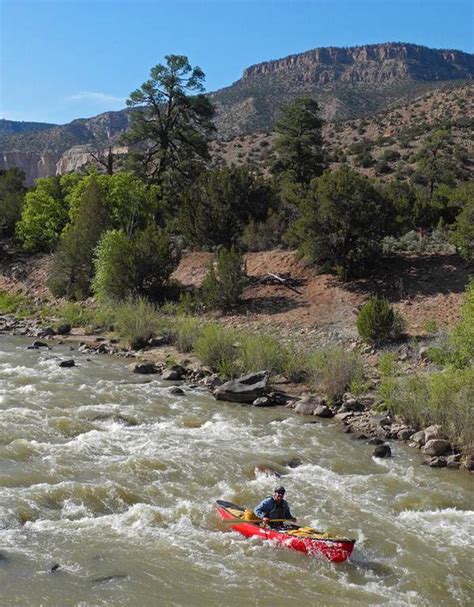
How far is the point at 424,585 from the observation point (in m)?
8.55

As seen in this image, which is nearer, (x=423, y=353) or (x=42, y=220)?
(x=423, y=353)

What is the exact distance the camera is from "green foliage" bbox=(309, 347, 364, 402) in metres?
→ 16.8

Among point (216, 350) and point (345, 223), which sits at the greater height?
point (345, 223)

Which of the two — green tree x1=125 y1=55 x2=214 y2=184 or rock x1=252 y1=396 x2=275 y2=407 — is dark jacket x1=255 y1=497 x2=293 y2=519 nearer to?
rock x1=252 y1=396 x2=275 y2=407

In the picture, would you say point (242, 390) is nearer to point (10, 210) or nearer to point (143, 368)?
point (143, 368)

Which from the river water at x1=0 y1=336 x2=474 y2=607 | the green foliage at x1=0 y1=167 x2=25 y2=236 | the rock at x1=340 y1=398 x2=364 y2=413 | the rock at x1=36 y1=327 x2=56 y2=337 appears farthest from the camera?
the green foliage at x1=0 y1=167 x2=25 y2=236

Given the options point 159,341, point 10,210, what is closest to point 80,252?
point 159,341

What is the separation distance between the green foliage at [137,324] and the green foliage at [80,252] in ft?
26.1

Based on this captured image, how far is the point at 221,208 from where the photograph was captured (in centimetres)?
3216

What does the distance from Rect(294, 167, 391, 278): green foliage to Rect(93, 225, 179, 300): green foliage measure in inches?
252

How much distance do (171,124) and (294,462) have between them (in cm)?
3133

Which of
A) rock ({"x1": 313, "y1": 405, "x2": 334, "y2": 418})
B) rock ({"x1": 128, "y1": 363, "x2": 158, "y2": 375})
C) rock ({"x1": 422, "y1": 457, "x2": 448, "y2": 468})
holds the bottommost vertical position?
rock ({"x1": 422, "y1": 457, "x2": 448, "y2": 468})

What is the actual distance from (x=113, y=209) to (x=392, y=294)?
1791 centimetres

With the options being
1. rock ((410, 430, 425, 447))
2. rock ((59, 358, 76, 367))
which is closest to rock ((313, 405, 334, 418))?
rock ((410, 430, 425, 447))
